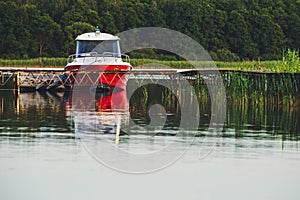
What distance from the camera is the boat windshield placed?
156 ft

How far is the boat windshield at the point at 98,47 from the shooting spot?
47531 mm

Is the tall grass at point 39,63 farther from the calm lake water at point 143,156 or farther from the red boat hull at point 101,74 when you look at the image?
the calm lake water at point 143,156

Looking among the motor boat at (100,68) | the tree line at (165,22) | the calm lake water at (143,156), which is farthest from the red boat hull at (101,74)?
the tree line at (165,22)

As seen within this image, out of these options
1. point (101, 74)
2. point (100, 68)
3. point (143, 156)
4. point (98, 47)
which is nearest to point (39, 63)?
point (98, 47)

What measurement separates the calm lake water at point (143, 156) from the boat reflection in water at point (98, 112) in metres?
0.03

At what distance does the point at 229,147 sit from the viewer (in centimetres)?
2125

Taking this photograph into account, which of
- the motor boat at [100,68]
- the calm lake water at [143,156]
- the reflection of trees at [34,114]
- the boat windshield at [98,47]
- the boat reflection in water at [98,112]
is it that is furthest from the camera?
the boat windshield at [98,47]

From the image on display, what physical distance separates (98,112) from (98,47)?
17.1m

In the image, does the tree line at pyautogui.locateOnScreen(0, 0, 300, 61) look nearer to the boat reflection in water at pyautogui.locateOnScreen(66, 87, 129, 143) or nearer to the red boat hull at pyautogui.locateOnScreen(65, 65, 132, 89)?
the red boat hull at pyautogui.locateOnScreen(65, 65, 132, 89)

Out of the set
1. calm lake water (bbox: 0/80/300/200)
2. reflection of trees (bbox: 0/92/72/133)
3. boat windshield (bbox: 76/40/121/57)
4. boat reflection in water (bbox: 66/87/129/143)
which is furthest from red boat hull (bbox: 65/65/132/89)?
calm lake water (bbox: 0/80/300/200)

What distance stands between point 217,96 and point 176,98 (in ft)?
6.12

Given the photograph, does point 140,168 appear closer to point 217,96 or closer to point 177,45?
point 217,96

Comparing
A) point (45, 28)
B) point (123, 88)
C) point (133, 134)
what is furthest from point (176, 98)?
point (45, 28)

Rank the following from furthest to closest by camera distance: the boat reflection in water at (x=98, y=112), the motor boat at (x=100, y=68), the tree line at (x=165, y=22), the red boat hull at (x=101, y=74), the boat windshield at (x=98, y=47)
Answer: the tree line at (x=165, y=22), the boat windshield at (x=98, y=47), the motor boat at (x=100, y=68), the red boat hull at (x=101, y=74), the boat reflection in water at (x=98, y=112)
